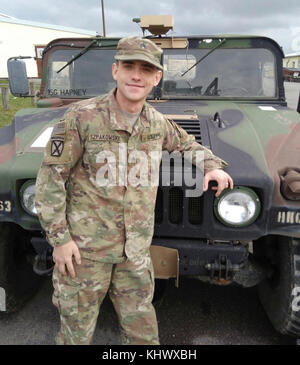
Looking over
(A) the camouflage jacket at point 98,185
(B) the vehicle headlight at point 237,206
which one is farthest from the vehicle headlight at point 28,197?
(B) the vehicle headlight at point 237,206

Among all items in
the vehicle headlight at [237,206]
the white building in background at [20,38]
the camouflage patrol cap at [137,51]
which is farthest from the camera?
the white building in background at [20,38]

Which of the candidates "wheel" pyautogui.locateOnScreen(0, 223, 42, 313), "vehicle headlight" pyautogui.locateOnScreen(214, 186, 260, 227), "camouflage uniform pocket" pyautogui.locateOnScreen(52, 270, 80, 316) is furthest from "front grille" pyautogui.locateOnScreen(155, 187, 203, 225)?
"wheel" pyautogui.locateOnScreen(0, 223, 42, 313)

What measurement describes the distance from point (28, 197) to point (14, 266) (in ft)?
2.47

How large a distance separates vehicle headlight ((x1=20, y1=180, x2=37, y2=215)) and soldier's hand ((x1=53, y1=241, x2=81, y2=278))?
36 cm

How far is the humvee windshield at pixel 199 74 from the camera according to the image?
118 inches

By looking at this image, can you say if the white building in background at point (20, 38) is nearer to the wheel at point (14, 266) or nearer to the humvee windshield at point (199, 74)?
the humvee windshield at point (199, 74)

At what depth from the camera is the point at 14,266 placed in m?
2.38

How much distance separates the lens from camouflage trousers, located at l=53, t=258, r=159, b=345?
1.65 m

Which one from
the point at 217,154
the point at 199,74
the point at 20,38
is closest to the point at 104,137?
the point at 217,154

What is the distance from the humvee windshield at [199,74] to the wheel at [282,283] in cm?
130

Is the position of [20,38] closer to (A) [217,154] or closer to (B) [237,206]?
(A) [217,154]

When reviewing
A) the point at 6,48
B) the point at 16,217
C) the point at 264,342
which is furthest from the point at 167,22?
the point at 6,48

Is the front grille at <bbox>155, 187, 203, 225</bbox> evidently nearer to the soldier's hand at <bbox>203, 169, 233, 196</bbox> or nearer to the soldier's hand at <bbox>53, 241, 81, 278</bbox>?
the soldier's hand at <bbox>203, 169, 233, 196</bbox>
